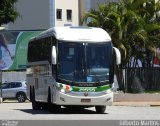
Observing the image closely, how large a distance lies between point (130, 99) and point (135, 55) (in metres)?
4.94

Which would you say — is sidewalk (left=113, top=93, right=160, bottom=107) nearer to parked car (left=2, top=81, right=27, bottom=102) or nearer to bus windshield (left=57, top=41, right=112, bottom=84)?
parked car (left=2, top=81, right=27, bottom=102)

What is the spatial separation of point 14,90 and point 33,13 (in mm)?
19341

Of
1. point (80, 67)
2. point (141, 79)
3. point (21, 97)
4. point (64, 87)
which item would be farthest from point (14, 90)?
point (64, 87)

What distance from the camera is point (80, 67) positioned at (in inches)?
1029

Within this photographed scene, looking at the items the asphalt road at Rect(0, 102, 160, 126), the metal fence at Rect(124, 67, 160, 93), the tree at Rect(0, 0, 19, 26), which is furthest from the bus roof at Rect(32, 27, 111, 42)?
the metal fence at Rect(124, 67, 160, 93)

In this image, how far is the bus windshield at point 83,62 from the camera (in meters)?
26.0

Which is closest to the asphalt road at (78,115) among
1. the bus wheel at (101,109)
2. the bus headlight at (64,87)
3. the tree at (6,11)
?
the bus wheel at (101,109)

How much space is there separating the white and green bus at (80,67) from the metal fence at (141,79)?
42.7ft

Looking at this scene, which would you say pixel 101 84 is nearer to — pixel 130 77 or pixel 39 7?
pixel 130 77

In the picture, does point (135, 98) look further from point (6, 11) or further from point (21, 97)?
point (21, 97)

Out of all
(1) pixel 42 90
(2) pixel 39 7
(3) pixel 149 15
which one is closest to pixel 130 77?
(3) pixel 149 15

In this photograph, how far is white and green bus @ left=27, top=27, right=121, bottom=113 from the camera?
25797 mm

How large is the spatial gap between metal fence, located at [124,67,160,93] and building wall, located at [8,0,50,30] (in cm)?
2561

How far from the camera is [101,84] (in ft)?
85.6
